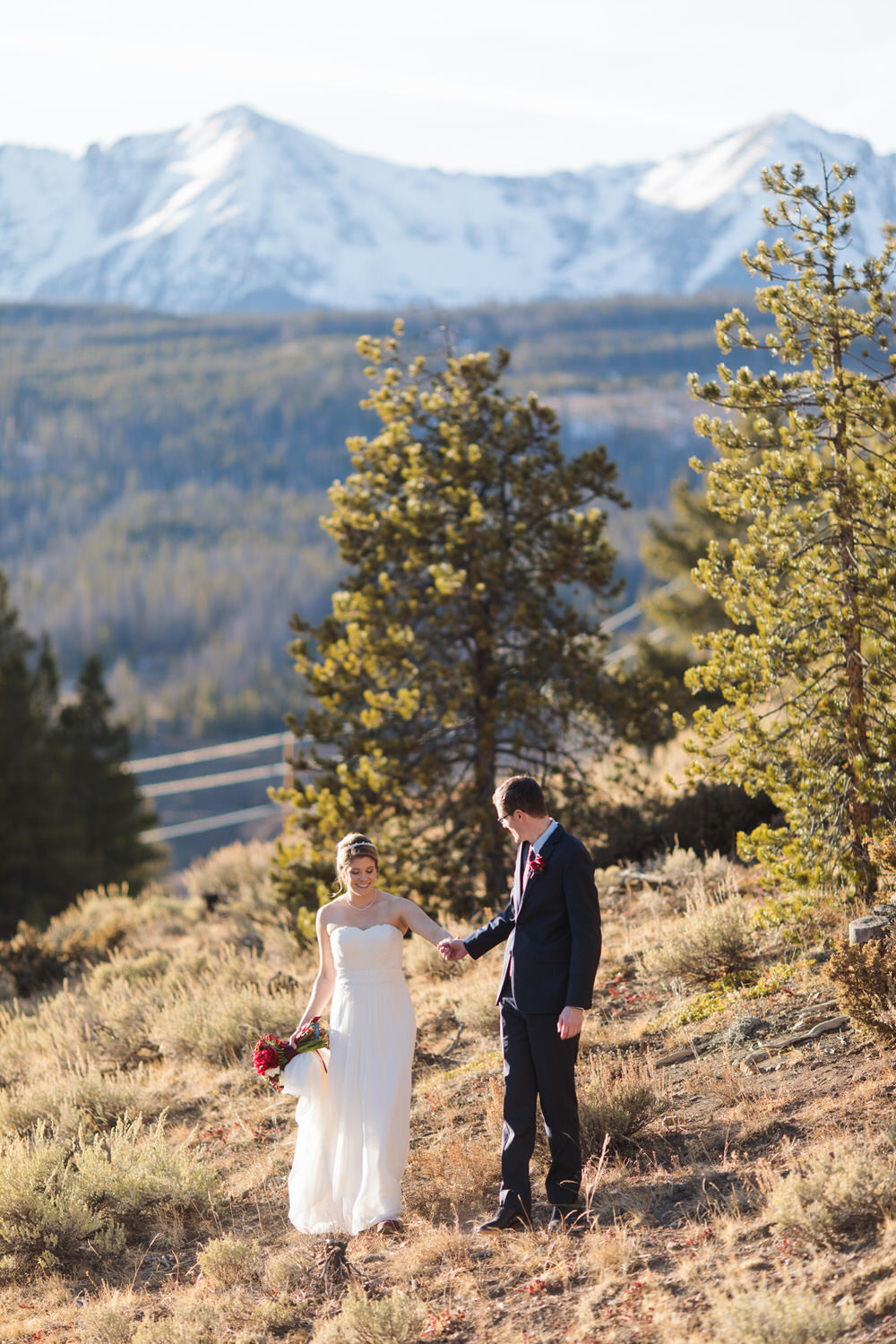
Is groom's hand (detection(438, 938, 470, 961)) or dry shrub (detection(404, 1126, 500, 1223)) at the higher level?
groom's hand (detection(438, 938, 470, 961))

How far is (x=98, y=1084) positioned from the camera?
28.8 ft

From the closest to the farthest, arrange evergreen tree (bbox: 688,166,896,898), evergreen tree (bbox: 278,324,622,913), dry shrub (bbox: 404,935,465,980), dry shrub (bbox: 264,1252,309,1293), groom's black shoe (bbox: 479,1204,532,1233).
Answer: groom's black shoe (bbox: 479,1204,532,1233) → dry shrub (bbox: 264,1252,309,1293) → evergreen tree (bbox: 688,166,896,898) → dry shrub (bbox: 404,935,465,980) → evergreen tree (bbox: 278,324,622,913)

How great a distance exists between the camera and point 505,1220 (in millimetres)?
5684

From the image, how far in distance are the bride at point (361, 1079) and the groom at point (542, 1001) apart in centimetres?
51

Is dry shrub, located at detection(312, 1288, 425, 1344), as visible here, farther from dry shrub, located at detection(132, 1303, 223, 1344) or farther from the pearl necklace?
the pearl necklace

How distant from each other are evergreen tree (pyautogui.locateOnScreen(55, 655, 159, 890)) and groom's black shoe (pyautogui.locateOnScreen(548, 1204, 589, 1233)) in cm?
2866

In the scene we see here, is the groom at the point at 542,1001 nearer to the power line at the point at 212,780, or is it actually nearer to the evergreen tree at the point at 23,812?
the evergreen tree at the point at 23,812

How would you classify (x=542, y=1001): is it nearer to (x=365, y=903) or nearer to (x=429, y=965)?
(x=365, y=903)

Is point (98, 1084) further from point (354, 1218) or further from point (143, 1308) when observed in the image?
point (354, 1218)

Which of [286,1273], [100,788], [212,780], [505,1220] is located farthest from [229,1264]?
[212,780]

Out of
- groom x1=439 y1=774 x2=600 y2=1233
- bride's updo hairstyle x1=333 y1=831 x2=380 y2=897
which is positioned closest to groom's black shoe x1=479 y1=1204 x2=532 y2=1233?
groom x1=439 y1=774 x2=600 y2=1233

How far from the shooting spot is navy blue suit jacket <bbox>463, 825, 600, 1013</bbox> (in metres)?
5.58

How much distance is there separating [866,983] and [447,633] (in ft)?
23.2

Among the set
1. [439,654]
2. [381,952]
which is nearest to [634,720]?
[439,654]
